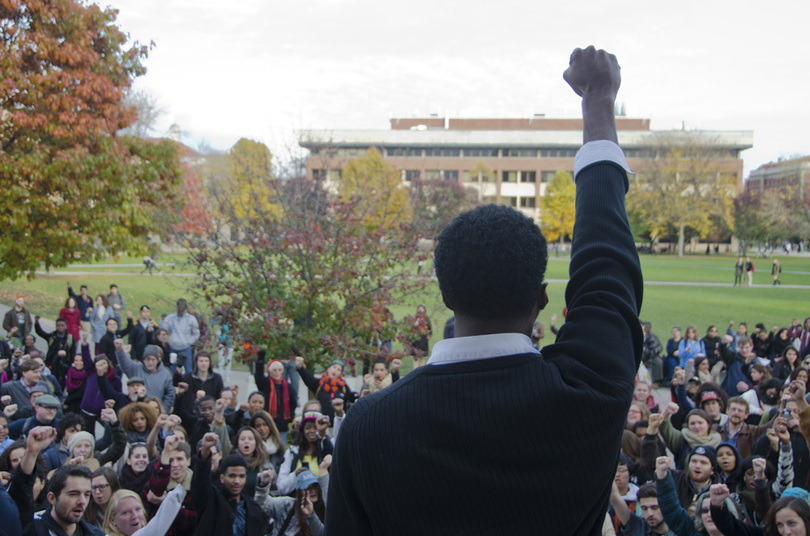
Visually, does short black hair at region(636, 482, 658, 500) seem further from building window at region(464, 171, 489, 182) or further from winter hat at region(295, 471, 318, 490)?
building window at region(464, 171, 489, 182)

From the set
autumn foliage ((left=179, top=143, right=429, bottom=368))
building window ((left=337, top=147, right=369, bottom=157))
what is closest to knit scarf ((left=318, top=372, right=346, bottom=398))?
autumn foliage ((left=179, top=143, right=429, bottom=368))

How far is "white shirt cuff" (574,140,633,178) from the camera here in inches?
53.0

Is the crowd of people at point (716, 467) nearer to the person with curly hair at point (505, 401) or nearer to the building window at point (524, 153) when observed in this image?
the person with curly hair at point (505, 401)

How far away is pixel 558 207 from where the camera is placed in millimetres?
65375

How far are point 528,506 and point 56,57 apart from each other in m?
15.1

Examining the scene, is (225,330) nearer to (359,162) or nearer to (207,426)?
(207,426)

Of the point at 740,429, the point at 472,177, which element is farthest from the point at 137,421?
the point at 472,177

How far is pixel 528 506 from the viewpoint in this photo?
1.12m

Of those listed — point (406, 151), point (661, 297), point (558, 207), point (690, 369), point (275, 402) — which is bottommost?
point (661, 297)

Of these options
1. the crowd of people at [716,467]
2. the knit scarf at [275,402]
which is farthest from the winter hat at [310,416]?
the crowd of people at [716,467]

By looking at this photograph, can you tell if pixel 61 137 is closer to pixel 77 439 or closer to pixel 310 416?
pixel 77 439

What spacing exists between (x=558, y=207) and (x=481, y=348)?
66.3 metres

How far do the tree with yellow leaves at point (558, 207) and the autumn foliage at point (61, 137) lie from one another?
52.9m

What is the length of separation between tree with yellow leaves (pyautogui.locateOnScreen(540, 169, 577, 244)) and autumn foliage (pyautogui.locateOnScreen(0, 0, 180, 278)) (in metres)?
52.9
